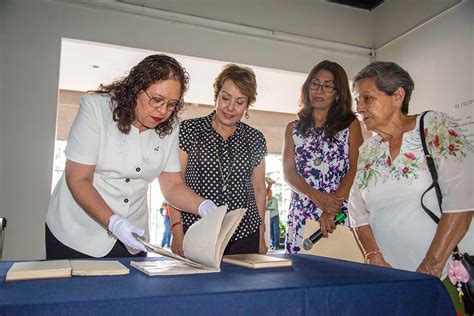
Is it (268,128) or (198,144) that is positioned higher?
A: (268,128)

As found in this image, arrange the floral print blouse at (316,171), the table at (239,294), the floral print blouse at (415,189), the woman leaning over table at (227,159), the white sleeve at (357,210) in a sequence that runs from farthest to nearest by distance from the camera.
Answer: the floral print blouse at (316,171) → the woman leaning over table at (227,159) → the white sleeve at (357,210) → the floral print blouse at (415,189) → the table at (239,294)

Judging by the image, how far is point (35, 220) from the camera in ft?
9.66

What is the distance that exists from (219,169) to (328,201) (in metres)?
0.51

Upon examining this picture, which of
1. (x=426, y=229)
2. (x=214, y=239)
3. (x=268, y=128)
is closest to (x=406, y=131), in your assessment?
(x=426, y=229)

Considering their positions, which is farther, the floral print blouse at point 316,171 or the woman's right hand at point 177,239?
the floral print blouse at point 316,171

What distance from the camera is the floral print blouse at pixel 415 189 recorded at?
1338 millimetres

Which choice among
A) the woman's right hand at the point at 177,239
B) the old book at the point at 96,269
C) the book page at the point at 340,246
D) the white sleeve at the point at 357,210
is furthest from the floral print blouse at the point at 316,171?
the old book at the point at 96,269

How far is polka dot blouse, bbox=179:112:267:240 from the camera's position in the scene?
6.15 ft

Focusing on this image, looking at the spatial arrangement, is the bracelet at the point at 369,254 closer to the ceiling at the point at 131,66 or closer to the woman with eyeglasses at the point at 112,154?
the woman with eyeglasses at the point at 112,154

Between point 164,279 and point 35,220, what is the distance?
7.98 feet

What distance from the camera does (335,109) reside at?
7.02 ft

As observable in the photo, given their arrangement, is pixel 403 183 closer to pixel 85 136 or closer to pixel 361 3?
pixel 85 136

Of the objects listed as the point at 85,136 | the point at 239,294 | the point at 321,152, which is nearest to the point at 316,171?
the point at 321,152

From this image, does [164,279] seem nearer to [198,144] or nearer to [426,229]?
[426,229]
